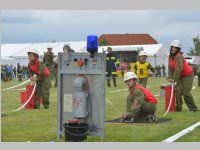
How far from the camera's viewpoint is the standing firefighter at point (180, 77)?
13.4 meters

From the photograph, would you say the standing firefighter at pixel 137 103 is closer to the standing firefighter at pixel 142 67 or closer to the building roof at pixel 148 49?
the standing firefighter at pixel 142 67

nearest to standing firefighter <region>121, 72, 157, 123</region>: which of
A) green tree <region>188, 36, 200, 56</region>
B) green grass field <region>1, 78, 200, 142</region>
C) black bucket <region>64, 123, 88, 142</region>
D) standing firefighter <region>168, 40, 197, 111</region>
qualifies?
green grass field <region>1, 78, 200, 142</region>

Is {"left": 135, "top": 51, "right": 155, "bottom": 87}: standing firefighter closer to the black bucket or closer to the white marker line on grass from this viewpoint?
the white marker line on grass

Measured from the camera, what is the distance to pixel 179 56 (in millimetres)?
13406

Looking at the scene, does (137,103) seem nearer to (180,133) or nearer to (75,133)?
(180,133)

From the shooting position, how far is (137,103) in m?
10.5

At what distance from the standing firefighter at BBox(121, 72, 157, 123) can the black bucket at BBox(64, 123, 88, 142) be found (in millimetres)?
2230

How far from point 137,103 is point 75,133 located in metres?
2.45

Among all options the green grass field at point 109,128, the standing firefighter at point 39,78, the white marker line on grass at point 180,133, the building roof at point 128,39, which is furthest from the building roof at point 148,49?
the building roof at point 128,39

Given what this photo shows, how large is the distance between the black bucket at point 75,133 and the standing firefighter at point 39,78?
5720mm

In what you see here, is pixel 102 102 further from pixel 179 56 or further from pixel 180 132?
pixel 179 56

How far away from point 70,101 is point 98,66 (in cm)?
79

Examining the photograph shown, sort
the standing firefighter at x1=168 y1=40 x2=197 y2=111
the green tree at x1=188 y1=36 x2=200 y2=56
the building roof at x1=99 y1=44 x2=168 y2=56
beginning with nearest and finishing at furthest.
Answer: the standing firefighter at x1=168 y1=40 x2=197 y2=111 → the building roof at x1=99 y1=44 x2=168 y2=56 → the green tree at x1=188 y1=36 x2=200 y2=56

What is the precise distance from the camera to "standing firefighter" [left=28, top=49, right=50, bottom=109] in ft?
46.4
